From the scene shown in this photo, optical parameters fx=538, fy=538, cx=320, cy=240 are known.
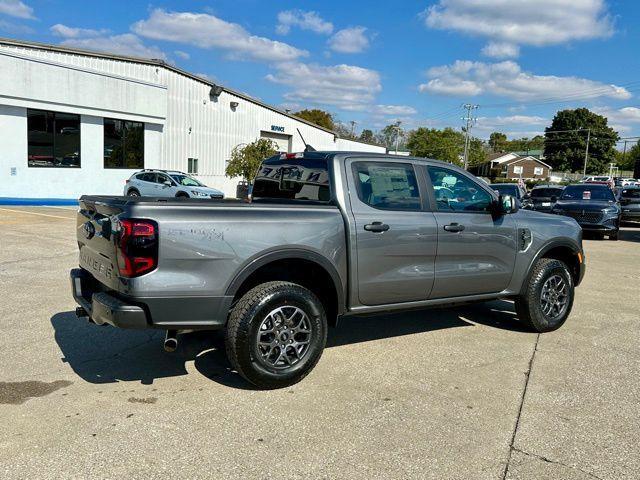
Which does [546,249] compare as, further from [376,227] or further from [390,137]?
[390,137]

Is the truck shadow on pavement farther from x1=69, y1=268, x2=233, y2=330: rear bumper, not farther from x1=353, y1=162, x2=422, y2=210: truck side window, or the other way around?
x1=353, y1=162, x2=422, y2=210: truck side window

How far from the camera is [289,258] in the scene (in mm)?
4137

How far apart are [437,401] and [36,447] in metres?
2.70

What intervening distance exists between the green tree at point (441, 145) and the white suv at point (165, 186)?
72529 mm

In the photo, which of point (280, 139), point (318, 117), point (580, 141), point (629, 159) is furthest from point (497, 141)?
point (280, 139)

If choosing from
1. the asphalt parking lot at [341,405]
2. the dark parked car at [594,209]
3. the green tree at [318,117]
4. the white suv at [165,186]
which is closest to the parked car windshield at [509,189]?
the dark parked car at [594,209]

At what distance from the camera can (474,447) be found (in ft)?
11.1

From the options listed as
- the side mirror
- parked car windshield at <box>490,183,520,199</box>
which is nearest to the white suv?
parked car windshield at <box>490,183,520,199</box>

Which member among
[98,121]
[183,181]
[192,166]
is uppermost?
[98,121]

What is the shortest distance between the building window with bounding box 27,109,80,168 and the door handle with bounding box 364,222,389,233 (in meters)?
20.7

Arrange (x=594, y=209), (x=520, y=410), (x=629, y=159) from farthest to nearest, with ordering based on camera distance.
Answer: (x=629, y=159)
(x=594, y=209)
(x=520, y=410)

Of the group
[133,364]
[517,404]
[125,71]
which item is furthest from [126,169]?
[517,404]

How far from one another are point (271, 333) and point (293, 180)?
160 centimetres

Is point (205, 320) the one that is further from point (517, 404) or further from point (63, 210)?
point (63, 210)
